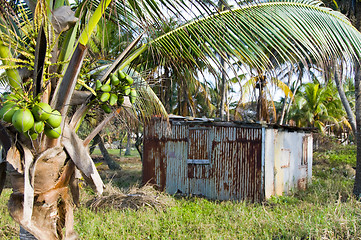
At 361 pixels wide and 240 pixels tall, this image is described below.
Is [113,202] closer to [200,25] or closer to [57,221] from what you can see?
[57,221]

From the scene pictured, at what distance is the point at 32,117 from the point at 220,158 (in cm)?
846

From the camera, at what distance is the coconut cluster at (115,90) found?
2418 mm

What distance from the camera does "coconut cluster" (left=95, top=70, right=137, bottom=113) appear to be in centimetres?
242

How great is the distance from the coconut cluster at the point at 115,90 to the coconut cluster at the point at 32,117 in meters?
0.49

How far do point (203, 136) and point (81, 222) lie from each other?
4.86 meters

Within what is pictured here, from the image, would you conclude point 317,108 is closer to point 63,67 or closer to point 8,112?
point 63,67

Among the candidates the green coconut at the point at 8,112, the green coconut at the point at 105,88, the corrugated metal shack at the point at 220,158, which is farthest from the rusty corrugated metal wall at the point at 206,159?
the green coconut at the point at 8,112

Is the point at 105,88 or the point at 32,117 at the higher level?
the point at 105,88

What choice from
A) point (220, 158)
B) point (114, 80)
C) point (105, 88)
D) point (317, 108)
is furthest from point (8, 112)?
point (317, 108)

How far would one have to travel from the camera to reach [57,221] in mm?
2350

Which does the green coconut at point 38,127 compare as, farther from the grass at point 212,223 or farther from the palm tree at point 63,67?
the grass at point 212,223

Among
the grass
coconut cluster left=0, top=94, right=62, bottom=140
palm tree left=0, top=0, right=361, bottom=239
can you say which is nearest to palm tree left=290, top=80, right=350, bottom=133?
the grass

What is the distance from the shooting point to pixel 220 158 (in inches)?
390

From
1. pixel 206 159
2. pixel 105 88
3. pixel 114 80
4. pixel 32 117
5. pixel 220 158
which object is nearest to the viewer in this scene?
pixel 32 117
